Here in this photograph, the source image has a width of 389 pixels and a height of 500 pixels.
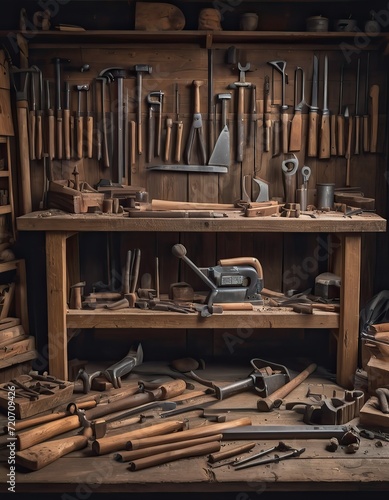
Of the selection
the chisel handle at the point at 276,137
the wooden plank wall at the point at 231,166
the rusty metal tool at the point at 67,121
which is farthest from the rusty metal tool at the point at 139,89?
the chisel handle at the point at 276,137

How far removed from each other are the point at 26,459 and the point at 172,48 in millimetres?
2781

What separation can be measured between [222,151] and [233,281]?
92cm

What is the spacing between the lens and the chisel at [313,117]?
4375 mm

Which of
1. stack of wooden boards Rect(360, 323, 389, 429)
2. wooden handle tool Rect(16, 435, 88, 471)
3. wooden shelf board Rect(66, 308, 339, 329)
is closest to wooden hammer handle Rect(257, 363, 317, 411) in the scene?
wooden shelf board Rect(66, 308, 339, 329)

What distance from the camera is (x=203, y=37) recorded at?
422 cm

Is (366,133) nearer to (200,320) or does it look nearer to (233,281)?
(233,281)

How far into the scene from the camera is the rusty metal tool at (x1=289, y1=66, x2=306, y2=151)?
4.39 m

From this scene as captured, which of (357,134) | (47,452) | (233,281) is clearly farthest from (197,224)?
(47,452)

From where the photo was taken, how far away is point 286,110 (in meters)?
4.42

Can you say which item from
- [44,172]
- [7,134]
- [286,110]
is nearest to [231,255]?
[286,110]

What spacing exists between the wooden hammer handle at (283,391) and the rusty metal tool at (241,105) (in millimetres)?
1504

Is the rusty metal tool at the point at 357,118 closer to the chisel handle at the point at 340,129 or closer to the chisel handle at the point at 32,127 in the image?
the chisel handle at the point at 340,129

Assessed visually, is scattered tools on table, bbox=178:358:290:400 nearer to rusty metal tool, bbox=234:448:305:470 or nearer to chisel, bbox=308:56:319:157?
rusty metal tool, bbox=234:448:305:470

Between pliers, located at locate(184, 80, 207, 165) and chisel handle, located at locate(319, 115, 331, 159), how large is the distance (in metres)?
0.80
